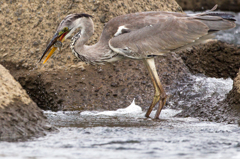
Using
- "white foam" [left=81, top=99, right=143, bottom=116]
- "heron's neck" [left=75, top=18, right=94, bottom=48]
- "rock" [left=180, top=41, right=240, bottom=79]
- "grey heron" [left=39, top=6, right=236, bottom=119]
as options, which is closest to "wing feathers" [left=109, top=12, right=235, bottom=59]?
"grey heron" [left=39, top=6, right=236, bottom=119]

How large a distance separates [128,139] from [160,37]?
266 cm

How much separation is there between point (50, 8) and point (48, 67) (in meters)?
1.44

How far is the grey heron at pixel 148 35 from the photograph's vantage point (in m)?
7.44

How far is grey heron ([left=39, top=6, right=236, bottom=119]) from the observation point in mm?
7441

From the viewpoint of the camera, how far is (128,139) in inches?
213

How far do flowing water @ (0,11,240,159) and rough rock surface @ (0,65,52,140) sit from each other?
18 centimetres

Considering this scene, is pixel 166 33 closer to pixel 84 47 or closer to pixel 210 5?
pixel 84 47

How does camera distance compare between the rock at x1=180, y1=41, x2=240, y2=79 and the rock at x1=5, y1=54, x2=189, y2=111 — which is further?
the rock at x1=180, y1=41, x2=240, y2=79

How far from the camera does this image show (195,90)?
8.43 m

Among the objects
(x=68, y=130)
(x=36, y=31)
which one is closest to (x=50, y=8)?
(x=36, y=31)

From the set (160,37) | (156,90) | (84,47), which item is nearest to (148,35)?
(160,37)

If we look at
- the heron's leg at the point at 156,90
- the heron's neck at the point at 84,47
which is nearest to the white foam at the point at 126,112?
the heron's leg at the point at 156,90

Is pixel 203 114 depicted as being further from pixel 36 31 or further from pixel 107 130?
pixel 36 31

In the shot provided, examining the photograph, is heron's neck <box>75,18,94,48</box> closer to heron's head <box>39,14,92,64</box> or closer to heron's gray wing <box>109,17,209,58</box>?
heron's head <box>39,14,92,64</box>
